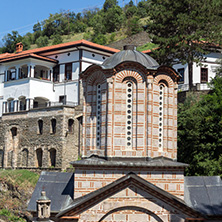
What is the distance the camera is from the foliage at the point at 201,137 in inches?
1097

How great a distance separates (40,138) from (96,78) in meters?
26.2

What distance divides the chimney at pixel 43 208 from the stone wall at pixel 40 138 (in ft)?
83.0

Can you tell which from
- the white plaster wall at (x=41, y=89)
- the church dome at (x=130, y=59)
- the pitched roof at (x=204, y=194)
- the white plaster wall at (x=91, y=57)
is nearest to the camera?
the pitched roof at (x=204, y=194)

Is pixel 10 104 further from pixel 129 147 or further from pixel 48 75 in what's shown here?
pixel 129 147

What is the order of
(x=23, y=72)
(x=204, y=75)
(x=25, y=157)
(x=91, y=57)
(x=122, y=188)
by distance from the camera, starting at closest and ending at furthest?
(x=122, y=188) < (x=204, y=75) < (x=25, y=157) < (x=91, y=57) < (x=23, y=72)

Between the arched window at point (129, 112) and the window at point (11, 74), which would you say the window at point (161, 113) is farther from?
the window at point (11, 74)

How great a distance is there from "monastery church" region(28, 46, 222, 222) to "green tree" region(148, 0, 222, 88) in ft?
61.7

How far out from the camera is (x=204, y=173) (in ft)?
89.1

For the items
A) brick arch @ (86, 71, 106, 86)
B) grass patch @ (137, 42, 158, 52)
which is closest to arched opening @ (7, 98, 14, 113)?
grass patch @ (137, 42, 158, 52)

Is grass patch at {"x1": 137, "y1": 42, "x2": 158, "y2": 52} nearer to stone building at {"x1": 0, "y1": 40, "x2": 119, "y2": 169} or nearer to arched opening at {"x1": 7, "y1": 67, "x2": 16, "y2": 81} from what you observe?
stone building at {"x1": 0, "y1": 40, "x2": 119, "y2": 169}

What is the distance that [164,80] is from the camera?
16.6 metres

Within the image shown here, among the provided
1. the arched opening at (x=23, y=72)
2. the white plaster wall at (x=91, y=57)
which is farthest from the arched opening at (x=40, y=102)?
the white plaster wall at (x=91, y=57)

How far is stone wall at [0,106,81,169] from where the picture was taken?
40.3m

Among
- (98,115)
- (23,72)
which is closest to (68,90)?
(23,72)
